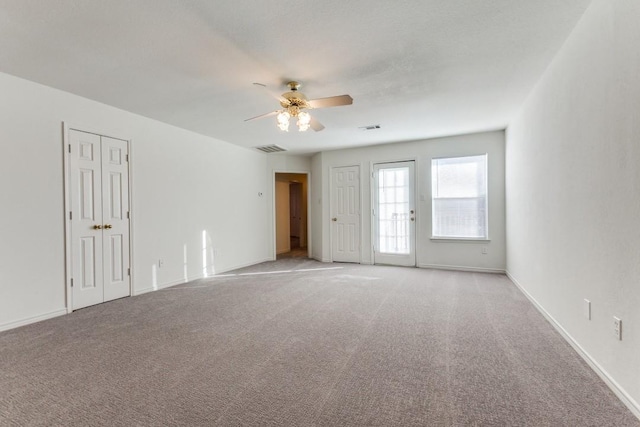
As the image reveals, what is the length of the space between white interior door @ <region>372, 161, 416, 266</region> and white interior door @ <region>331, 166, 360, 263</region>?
42cm

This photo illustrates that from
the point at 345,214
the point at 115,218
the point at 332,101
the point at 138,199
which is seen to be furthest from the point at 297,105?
the point at 345,214

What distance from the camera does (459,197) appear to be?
549cm

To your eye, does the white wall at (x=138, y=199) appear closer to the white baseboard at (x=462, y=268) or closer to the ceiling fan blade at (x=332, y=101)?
the ceiling fan blade at (x=332, y=101)

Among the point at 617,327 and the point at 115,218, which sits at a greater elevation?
the point at 115,218

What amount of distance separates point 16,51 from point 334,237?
17.8 ft

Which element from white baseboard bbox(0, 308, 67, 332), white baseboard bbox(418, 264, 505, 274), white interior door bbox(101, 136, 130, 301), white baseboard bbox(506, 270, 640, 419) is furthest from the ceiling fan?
white baseboard bbox(418, 264, 505, 274)

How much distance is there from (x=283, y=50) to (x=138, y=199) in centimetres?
309

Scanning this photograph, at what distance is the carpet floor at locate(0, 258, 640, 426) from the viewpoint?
166 centimetres

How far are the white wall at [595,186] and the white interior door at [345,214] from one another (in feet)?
11.6

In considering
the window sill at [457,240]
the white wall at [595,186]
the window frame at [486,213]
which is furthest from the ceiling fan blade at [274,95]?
the window sill at [457,240]

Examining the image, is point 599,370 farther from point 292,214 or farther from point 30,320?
point 292,214

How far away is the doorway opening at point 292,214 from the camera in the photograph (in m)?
8.21

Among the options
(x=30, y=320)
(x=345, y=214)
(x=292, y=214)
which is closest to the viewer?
(x=30, y=320)

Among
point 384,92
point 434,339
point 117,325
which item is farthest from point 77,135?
point 434,339
